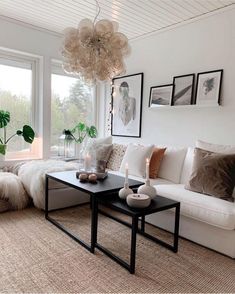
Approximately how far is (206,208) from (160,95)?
2.13 meters

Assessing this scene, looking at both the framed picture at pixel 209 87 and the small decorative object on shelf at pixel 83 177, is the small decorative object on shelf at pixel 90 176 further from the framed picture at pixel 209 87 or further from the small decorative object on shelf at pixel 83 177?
the framed picture at pixel 209 87

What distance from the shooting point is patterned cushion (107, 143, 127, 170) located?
3686 mm

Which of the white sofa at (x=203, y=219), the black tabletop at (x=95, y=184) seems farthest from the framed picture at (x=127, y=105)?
the white sofa at (x=203, y=219)

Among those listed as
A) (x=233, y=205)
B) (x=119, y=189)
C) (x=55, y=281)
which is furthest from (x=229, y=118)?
(x=55, y=281)

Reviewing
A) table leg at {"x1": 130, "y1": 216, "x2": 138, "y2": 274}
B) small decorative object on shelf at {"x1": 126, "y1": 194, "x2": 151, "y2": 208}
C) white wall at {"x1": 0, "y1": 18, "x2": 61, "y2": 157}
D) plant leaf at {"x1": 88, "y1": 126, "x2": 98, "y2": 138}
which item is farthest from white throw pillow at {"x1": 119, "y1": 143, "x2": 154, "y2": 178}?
white wall at {"x1": 0, "y1": 18, "x2": 61, "y2": 157}

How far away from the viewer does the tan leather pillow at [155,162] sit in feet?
10.4

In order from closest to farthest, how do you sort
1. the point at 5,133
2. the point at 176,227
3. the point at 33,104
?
the point at 176,227 < the point at 5,133 < the point at 33,104

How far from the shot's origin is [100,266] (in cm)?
195

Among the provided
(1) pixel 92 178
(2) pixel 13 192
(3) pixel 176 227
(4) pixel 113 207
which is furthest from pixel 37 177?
(3) pixel 176 227

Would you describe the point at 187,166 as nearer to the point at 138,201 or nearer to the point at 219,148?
the point at 219,148

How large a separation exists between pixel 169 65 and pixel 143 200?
2.54 metres

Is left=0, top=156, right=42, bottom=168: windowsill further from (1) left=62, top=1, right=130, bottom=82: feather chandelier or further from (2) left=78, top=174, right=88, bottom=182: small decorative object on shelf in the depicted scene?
(1) left=62, top=1, right=130, bottom=82: feather chandelier

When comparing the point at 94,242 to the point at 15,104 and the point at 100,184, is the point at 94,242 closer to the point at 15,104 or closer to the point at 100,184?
the point at 100,184

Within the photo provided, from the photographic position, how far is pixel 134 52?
4.30 m
